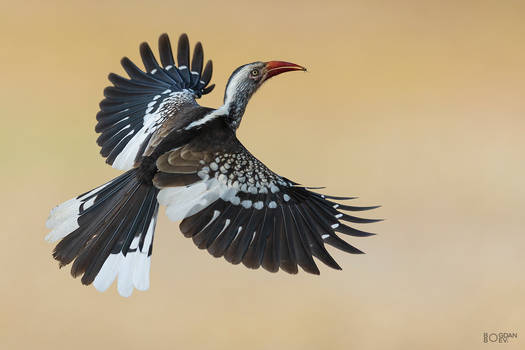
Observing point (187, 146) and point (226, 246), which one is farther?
point (187, 146)

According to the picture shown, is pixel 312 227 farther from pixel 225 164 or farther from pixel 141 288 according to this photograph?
pixel 141 288

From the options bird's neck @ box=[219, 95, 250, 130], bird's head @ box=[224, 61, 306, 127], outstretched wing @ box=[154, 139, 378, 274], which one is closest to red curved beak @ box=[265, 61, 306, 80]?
bird's head @ box=[224, 61, 306, 127]

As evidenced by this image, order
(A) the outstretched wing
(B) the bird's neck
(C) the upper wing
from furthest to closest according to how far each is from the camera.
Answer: (C) the upper wing < (B) the bird's neck < (A) the outstretched wing

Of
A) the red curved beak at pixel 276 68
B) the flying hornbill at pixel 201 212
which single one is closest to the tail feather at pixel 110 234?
the flying hornbill at pixel 201 212

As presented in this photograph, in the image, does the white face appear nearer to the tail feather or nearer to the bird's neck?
the bird's neck

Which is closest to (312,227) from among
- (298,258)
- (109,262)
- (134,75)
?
(298,258)

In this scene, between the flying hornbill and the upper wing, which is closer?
A: the flying hornbill

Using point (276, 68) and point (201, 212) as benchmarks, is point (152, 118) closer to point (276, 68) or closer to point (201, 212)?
point (276, 68)

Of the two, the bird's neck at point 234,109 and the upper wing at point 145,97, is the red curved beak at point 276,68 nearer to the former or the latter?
the bird's neck at point 234,109
